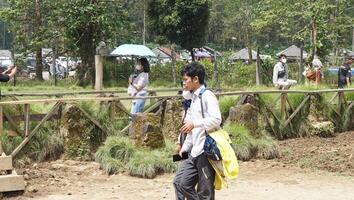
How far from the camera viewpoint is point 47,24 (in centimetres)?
3131

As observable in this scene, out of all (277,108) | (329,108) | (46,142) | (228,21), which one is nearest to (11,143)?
(46,142)

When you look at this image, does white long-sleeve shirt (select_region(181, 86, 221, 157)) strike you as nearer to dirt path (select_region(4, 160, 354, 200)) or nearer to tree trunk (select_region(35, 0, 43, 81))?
dirt path (select_region(4, 160, 354, 200))

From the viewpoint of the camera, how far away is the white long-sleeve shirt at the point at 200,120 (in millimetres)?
5293

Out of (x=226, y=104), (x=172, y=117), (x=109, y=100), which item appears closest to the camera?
(x=109, y=100)

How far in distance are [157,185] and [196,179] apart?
2742 mm

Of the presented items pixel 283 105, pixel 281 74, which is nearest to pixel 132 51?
pixel 281 74

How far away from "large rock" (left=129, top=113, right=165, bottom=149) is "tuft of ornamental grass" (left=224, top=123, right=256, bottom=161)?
1336mm

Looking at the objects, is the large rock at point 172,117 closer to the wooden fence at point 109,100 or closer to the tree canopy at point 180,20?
the wooden fence at point 109,100

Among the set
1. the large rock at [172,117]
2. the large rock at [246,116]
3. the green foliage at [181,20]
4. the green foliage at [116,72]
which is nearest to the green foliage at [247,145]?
the large rock at [246,116]

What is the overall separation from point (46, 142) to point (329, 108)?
6.70 metres

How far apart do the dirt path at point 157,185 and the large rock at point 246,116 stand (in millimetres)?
1316

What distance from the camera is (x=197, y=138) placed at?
5.38 metres

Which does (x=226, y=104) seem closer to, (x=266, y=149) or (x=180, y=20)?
(x=266, y=149)

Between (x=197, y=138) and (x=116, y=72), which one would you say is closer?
(x=197, y=138)
